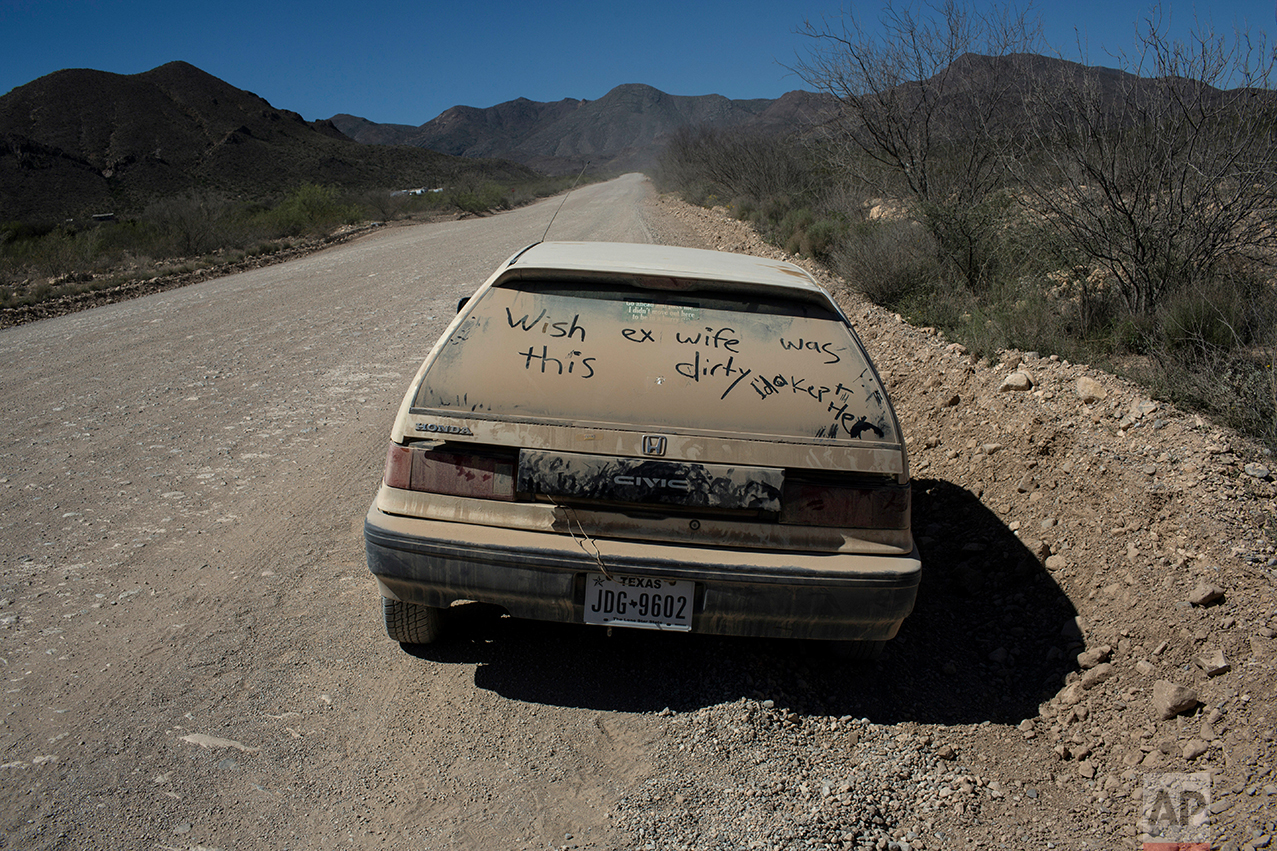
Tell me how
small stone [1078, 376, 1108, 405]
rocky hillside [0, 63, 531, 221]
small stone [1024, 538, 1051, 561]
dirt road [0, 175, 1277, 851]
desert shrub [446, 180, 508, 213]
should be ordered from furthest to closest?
rocky hillside [0, 63, 531, 221] < desert shrub [446, 180, 508, 213] < small stone [1078, 376, 1108, 405] < small stone [1024, 538, 1051, 561] < dirt road [0, 175, 1277, 851]

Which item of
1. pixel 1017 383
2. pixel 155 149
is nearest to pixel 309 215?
pixel 1017 383

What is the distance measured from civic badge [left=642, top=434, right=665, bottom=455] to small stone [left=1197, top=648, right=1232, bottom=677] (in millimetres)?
2143

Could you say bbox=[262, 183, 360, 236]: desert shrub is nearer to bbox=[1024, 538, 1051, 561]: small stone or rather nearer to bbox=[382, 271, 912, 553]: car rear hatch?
bbox=[382, 271, 912, 553]: car rear hatch

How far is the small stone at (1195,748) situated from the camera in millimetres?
2490

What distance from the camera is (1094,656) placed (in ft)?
10.2

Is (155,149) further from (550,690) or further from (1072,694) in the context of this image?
(1072,694)

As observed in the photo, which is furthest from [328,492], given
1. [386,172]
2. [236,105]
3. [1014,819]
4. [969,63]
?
[236,105]

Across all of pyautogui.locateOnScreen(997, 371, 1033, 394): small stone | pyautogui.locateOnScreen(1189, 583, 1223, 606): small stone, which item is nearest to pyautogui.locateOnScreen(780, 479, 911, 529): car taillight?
pyautogui.locateOnScreen(1189, 583, 1223, 606): small stone

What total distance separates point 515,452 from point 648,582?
633 mm

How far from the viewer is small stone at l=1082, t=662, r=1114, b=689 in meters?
2.99

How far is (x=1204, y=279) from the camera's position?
577cm

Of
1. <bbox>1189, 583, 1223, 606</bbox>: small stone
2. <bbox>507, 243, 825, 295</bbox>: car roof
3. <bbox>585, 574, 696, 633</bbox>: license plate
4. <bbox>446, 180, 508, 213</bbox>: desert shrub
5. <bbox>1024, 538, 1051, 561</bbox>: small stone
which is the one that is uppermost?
<bbox>446, 180, 508, 213</bbox>: desert shrub

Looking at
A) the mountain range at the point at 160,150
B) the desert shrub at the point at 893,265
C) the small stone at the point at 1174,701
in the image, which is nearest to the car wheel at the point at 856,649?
the small stone at the point at 1174,701

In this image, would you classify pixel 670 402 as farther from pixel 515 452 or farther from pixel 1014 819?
pixel 1014 819
